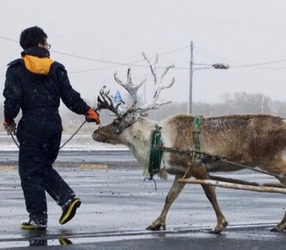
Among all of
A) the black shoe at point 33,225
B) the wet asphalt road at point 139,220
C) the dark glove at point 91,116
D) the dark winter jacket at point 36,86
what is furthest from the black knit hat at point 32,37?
the wet asphalt road at point 139,220

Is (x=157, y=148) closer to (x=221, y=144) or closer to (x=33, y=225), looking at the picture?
(x=221, y=144)

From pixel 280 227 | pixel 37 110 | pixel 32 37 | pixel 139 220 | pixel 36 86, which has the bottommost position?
pixel 139 220

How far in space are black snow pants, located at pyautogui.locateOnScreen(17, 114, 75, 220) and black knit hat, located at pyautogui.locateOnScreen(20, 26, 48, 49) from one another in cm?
84

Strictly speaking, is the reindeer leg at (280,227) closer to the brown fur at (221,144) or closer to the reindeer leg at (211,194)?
the brown fur at (221,144)

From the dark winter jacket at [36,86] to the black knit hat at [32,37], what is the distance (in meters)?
0.13

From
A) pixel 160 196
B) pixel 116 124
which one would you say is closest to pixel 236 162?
pixel 116 124

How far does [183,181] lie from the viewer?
12203 mm

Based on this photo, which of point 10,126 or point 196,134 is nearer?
point 10,126

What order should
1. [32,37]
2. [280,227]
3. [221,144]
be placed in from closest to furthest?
[32,37]
[280,227]
[221,144]

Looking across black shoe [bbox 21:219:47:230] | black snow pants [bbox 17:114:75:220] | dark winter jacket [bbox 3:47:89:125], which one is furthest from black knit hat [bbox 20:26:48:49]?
black shoe [bbox 21:219:47:230]

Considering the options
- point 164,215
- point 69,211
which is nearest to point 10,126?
point 69,211

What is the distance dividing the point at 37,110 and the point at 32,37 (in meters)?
0.86

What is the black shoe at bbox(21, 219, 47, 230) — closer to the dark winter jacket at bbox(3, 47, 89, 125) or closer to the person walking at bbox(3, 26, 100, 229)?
the person walking at bbox(3, 26, 100, 229)

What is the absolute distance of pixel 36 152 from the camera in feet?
39.4
